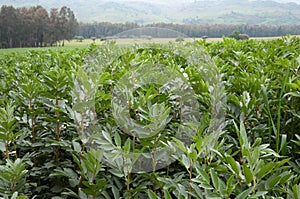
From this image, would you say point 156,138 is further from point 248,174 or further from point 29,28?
point 29,28

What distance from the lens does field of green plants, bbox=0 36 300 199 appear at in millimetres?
994

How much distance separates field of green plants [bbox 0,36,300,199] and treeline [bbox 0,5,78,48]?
48476 mm

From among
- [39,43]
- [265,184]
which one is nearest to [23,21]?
[39,43]

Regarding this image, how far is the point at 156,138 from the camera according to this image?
117 cm

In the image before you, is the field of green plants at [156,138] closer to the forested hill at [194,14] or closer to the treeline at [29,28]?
the forested hill at [194,14]

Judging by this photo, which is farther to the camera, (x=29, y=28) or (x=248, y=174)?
(x=29, y=28)

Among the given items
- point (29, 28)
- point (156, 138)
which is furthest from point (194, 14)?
point (29, 28)

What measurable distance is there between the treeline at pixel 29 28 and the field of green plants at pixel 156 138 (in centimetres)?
4848

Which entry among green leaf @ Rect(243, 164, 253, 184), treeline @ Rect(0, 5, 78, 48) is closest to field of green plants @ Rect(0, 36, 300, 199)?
green leaf @ Rect(243, 164, 253, 184)

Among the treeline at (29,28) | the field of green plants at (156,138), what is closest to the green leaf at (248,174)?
the field of green plants at (156,138)

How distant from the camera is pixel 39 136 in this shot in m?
1.66

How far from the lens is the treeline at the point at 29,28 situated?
48719 mm

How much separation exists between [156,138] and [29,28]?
52906 mm

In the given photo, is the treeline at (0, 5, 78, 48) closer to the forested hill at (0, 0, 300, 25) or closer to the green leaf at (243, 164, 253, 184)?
the forested hill at (0, 0, 300, 25)
